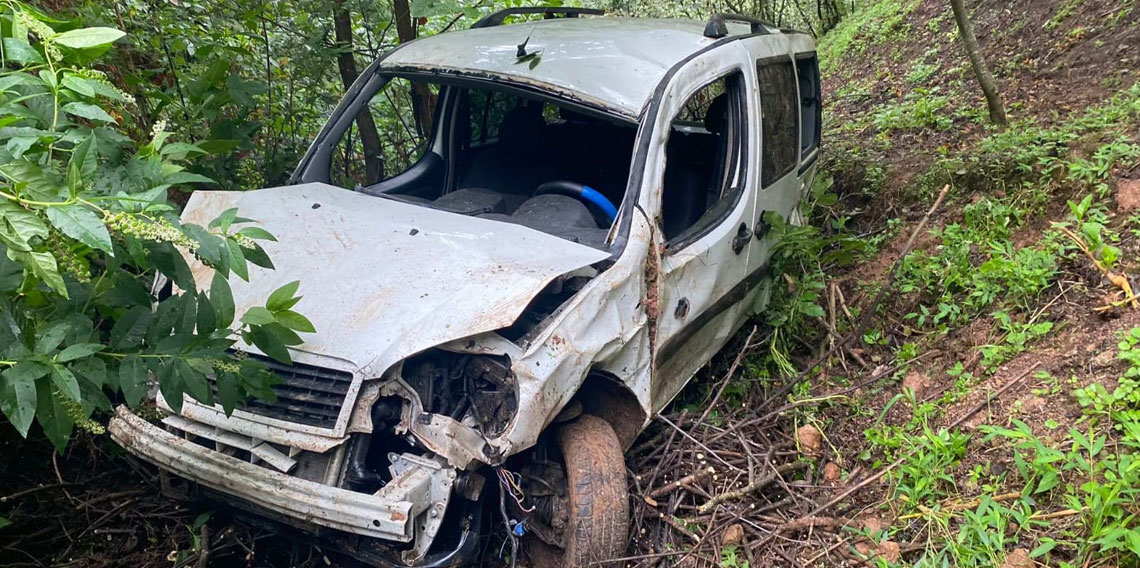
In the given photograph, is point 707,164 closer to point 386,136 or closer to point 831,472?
point 831,472

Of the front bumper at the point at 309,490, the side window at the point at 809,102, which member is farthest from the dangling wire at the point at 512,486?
the side window at the point at 809,102

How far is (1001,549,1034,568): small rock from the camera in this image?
7.40 feet

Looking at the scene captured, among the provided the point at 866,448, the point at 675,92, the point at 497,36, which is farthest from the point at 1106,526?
the point at 497,36

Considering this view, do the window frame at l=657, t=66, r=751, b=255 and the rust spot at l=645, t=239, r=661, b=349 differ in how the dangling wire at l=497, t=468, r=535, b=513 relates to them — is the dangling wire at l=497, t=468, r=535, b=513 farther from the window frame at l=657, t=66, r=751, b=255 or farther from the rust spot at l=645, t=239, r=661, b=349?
the window frame at l=657, t=66, r=751, b=255

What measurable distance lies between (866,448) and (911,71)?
18.1 ft

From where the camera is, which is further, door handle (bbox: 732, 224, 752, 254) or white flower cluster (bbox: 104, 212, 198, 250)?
door handle (bbox: 732, 224, 752, 254)

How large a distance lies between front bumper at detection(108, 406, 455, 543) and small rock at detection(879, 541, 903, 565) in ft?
4.87

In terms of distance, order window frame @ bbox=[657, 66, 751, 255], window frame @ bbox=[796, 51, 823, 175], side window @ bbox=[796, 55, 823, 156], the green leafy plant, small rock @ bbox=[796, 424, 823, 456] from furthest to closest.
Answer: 1. side window @ bbox=[796, 55, 823, 156]
2. window frame @ bbox=[796, 51, 823, 175]
3. window frame @ bbox=[657, 66, 751, 255]
4. small rock @ bbox=[796, 424, 823, 456]
5. the green leafy plant

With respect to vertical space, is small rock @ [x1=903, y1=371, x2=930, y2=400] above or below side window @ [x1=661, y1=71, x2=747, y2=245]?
below

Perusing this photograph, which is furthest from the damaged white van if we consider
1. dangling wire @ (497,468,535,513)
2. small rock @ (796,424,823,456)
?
small rock @ (796,424,823,456)

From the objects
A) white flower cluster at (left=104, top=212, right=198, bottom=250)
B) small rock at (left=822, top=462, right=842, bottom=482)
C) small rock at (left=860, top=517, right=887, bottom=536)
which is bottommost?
small rock at (left=822, top=462, right=842, bottom=482)

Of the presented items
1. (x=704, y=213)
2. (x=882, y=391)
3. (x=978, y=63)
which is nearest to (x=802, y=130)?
(x=704, y=213)

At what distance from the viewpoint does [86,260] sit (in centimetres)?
167

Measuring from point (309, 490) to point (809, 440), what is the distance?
2100mm
